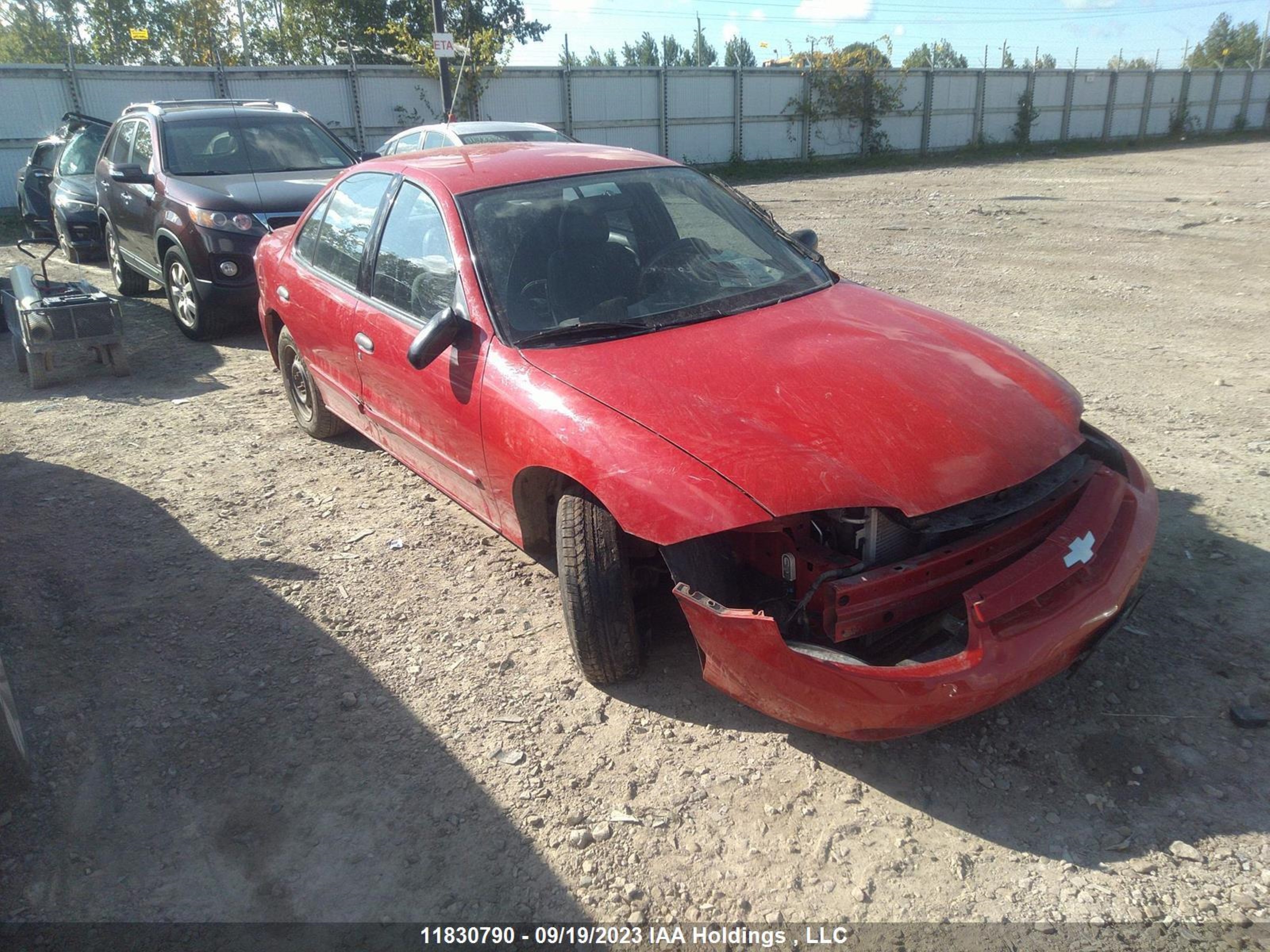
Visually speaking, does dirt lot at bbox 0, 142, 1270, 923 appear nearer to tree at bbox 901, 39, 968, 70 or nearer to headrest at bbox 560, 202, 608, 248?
headrest at bbox 560, 202, 608, 248

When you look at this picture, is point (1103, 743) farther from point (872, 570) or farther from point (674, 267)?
point (674, 267)

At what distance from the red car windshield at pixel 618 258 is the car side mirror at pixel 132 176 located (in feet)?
19.4

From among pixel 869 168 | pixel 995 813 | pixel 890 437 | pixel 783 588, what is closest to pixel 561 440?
pixel 783 588

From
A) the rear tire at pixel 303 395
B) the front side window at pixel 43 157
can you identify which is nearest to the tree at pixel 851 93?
the front side window at pixel 43 157

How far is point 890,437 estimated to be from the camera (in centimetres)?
283

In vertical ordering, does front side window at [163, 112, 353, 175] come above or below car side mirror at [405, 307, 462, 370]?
above

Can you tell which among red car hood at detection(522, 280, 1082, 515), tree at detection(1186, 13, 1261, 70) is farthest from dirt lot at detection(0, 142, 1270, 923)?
tree at detection(1186, 13, 1261, 70)

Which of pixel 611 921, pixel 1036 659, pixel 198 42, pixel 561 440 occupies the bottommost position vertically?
pixel 611 921

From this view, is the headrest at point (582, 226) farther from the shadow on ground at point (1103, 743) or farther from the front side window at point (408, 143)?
the front side window at point (408, 143)

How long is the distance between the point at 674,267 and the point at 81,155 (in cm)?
1117

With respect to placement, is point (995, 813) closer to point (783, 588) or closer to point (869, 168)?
point (783, 588)

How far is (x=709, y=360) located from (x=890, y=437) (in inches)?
28.4

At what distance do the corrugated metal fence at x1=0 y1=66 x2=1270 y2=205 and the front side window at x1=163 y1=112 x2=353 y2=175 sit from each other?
12779 millimetres

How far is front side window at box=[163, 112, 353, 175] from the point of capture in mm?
8430
